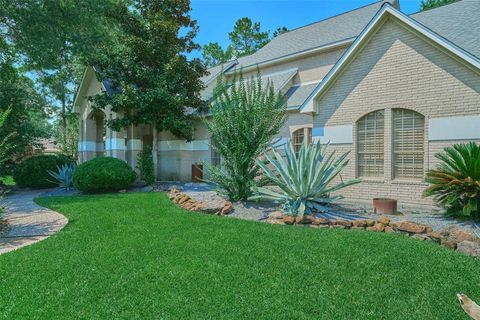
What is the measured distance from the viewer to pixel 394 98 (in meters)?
Result: 10.1

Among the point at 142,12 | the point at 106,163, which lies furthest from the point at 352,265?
the point at 142,12

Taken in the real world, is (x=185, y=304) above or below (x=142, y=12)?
below

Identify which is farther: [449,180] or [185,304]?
[449,180]

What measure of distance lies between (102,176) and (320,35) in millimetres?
13391

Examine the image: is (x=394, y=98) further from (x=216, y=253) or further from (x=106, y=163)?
(x=106, y=163)

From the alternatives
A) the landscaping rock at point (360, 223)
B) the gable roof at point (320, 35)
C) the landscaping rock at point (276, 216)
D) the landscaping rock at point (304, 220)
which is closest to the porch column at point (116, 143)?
the gable roof at point (320, 35)

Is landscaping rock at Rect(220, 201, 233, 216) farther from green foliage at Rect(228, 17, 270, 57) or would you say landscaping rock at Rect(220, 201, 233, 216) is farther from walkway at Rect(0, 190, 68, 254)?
green foliage at Rect(228, 17, 270, 57)

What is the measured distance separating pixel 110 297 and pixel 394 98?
9253 mm

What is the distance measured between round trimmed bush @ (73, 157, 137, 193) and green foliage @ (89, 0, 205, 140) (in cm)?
273

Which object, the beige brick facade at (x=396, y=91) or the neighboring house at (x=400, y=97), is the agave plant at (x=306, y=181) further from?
the beige brick facade at (x=396, y=91)

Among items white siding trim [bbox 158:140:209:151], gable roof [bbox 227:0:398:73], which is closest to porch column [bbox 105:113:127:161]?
white siding trim [bbox 158:140:209:151]

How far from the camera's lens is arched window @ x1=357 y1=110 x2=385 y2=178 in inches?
410

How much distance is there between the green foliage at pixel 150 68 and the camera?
15.8 meters

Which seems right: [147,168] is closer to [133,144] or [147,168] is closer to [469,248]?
[133,144]
